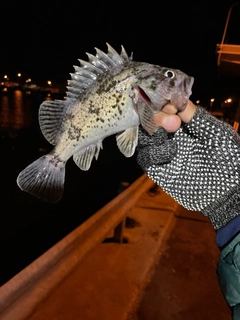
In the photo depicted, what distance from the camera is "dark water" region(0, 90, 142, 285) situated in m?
9.80

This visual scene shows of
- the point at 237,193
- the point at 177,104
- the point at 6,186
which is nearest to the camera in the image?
the point at 177,104

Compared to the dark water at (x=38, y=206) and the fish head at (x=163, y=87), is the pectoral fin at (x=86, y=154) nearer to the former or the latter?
the fish head at (x=163, y=87)

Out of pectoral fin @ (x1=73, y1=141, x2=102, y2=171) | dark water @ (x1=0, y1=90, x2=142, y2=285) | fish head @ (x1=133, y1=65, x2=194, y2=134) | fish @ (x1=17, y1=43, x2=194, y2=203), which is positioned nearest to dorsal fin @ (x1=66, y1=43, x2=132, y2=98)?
fish @ (x1=17, y1=43, x2=194, y2=203)

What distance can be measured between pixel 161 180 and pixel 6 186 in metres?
14.9

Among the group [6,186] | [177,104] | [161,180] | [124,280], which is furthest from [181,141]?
[6,186]


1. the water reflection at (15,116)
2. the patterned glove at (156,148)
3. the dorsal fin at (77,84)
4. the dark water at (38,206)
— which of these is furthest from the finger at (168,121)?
the water reflection at (15,116)

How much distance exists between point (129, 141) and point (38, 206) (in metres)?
11.6

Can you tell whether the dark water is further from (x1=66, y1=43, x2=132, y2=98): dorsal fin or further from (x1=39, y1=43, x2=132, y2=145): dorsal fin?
(x1=66, y1=43, x2=132, y2=98): dorsal fin

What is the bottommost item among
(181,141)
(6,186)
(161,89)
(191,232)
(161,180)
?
(6,186)

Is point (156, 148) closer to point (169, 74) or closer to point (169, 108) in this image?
point (169, 108)

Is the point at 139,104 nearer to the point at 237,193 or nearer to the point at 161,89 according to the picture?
the point at 161,89

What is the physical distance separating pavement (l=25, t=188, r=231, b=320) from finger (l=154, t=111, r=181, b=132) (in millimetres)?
1811

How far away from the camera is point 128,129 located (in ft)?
8.14

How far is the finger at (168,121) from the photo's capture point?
2191 millimetres
